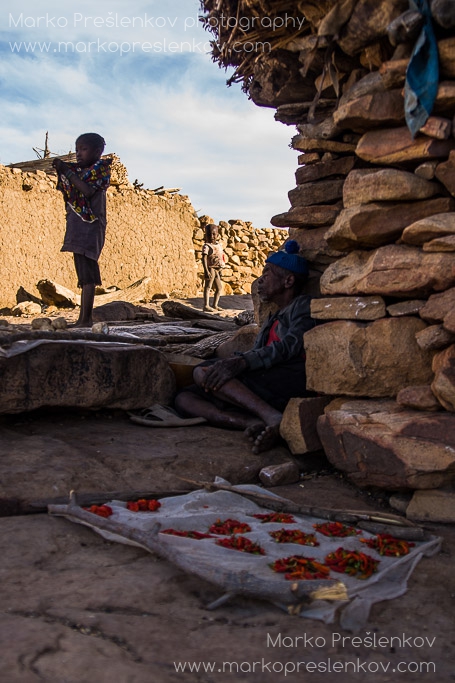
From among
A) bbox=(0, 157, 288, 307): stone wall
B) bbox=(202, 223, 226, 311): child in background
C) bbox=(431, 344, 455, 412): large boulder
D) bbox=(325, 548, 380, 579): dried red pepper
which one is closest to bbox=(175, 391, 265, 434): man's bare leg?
bbox=(431, 344, 455, 412): large boulder

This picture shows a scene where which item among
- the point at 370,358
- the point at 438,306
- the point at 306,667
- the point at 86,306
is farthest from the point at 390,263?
the point at 86,306

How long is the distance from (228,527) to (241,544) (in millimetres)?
221

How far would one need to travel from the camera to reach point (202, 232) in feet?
46.1

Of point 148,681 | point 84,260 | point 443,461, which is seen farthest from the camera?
point 84,260

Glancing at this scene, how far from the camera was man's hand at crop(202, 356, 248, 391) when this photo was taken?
3782 millimetres

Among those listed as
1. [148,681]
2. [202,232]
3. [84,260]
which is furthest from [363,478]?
[202,232]

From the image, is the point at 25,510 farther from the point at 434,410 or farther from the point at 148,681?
the point at 434,410

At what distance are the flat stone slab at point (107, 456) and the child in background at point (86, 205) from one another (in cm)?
203

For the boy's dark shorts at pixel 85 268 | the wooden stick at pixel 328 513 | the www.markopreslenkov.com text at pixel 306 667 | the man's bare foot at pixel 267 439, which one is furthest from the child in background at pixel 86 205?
the www.markopreslenkov.com text at pixel 306 667

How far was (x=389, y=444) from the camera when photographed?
2.80 meters

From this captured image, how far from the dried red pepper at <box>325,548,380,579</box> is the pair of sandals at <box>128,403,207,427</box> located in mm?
1761

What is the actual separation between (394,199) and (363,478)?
4.31 feet

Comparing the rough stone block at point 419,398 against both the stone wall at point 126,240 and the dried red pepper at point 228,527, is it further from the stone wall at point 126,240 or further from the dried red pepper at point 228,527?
the stone wall at point 126,240

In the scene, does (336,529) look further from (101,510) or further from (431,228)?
(431,228)
